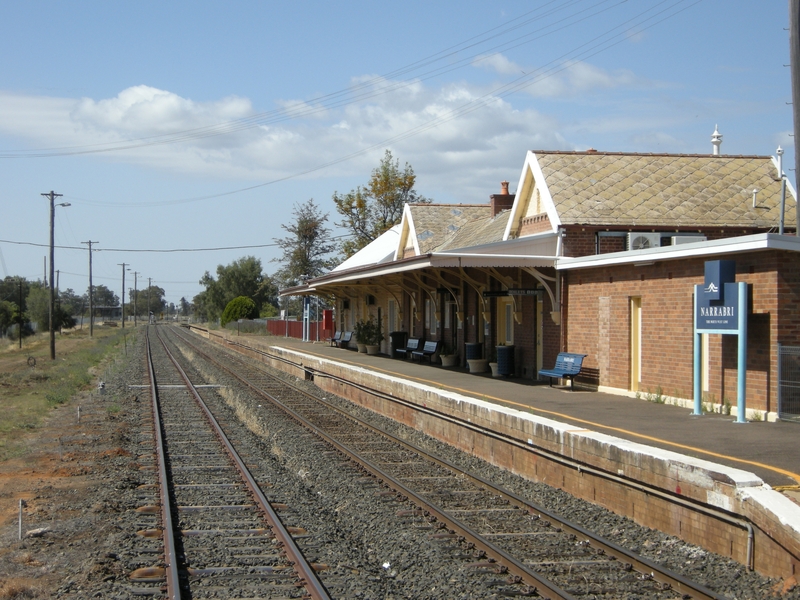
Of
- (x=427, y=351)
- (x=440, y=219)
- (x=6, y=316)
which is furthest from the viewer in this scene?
(x=6, y=316)

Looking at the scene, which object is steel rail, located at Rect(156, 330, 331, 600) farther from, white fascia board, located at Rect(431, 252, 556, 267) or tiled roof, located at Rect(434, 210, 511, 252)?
tiled roof, located at Rect(434, 210, 511, 252)

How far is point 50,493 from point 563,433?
6.26 m

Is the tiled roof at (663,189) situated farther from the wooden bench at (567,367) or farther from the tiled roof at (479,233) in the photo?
the tiled roof at (479,233)

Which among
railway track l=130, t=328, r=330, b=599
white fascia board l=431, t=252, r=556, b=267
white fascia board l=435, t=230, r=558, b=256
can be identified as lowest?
railway track l=130, t=328, r=330, b=599

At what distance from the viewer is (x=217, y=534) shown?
792cm

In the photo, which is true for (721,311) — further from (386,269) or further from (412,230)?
(412,230)

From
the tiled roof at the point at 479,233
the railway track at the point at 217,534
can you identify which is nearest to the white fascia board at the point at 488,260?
the railway track at the point at 217,534

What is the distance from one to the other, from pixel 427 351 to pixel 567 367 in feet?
33.0

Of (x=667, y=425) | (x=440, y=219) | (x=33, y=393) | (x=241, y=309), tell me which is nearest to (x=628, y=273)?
(x=667, y=425)

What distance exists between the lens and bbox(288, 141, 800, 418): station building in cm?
1173

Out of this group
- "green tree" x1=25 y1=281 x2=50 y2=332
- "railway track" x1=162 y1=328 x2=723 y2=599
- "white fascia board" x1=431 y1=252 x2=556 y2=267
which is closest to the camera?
"railway track" x1=162 y1=328 x2=723 y2=599

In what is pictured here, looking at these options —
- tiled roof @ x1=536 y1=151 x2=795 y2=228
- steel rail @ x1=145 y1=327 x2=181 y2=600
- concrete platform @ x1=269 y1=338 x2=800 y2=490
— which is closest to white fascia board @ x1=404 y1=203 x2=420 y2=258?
tiled roof @ x1=536 y1=151 x2=795 y2=228

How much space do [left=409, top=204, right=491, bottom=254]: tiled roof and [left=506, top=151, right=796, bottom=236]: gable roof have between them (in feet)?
35.0

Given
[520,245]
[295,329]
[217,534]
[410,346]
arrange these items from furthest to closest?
[295,329]
[410,346]
[520,245]
[217,534]
